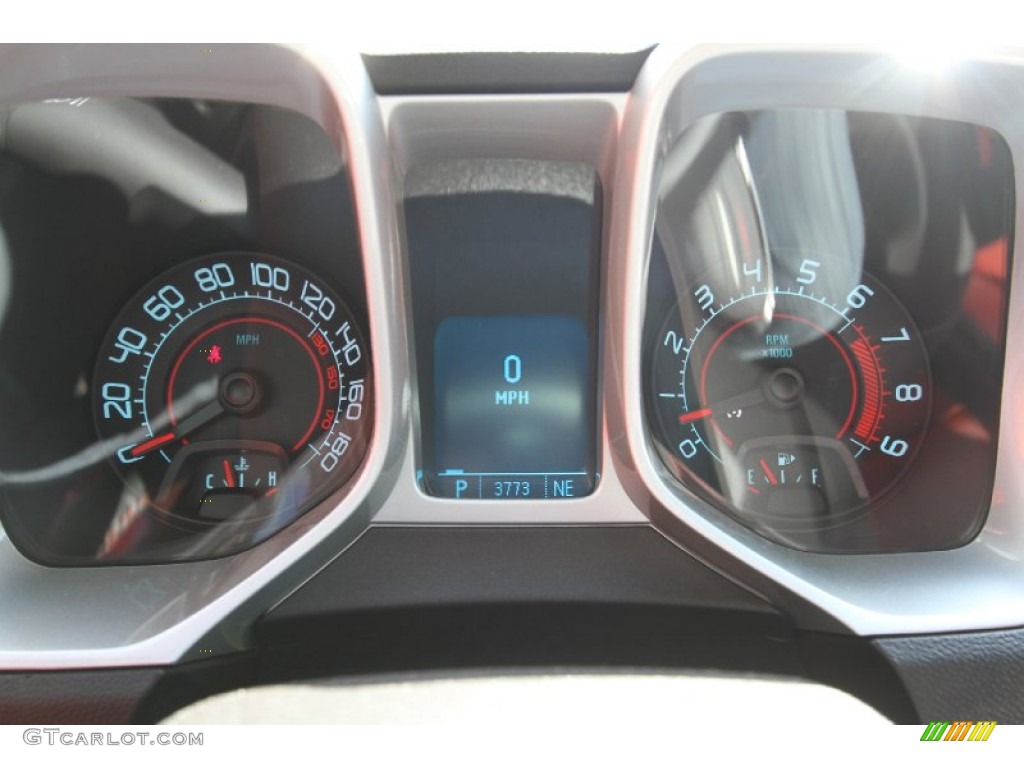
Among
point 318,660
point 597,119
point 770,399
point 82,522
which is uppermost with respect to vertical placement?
point 597,119

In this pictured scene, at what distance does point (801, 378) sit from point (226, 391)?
3.40ft

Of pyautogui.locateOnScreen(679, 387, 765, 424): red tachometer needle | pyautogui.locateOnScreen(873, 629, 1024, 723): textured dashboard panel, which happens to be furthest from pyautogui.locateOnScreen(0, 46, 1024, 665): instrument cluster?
pyautogui.locateOnScreen(873, 629, 1024, 723): textured dashboard panel

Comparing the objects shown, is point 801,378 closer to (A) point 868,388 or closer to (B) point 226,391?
(A) point 868,388

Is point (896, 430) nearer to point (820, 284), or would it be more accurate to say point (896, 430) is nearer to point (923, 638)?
point (820, 284)

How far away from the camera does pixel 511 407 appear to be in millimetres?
1737

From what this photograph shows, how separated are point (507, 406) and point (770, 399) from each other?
47 cm

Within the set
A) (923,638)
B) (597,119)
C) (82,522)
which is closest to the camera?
(923,638)

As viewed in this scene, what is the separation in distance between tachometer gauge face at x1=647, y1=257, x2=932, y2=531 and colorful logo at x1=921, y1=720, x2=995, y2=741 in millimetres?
414

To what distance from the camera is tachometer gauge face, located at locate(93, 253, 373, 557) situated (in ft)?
5.70

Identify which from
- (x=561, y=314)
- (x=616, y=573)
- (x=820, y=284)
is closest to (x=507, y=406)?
(x=561, y=314)

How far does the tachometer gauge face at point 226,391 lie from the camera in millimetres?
1737

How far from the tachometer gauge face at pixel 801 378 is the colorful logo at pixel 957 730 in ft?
1.36

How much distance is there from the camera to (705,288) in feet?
5.69

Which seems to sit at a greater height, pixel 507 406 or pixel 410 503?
pixel 507 406
